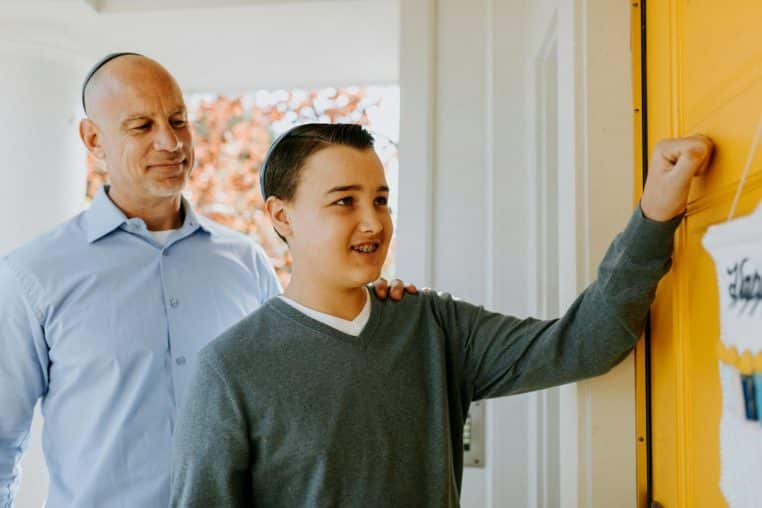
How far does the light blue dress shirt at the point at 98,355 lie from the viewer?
63.4 inches

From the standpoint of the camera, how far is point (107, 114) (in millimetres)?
1726

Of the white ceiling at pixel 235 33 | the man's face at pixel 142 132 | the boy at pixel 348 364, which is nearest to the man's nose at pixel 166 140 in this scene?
the man's face at pixel 142 132

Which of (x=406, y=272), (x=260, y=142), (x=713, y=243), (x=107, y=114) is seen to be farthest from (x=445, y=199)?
(x=260, y=142)

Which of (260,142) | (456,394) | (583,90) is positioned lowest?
(456,394)

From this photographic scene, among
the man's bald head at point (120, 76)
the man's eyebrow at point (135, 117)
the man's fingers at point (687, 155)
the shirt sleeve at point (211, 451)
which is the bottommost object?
the shirt sleeve at point (211, 451)

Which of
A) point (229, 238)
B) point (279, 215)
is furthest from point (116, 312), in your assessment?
point (279, 215)

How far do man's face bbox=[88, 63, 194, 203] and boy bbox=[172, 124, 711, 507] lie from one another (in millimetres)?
345

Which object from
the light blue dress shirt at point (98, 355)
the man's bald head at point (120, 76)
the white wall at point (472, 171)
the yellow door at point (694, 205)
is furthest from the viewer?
the white wall at point (472, 171)

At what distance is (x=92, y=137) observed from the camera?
177cm

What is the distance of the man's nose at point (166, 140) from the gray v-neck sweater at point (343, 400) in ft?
1.57

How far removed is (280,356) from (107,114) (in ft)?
2.39

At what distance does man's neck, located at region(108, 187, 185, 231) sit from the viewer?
68.5 inches

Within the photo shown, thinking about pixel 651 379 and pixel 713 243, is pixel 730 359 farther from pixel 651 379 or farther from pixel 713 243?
pixel 651 379

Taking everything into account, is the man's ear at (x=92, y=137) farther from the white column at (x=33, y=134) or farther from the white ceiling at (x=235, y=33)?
the white column at (x=33, y=134)
